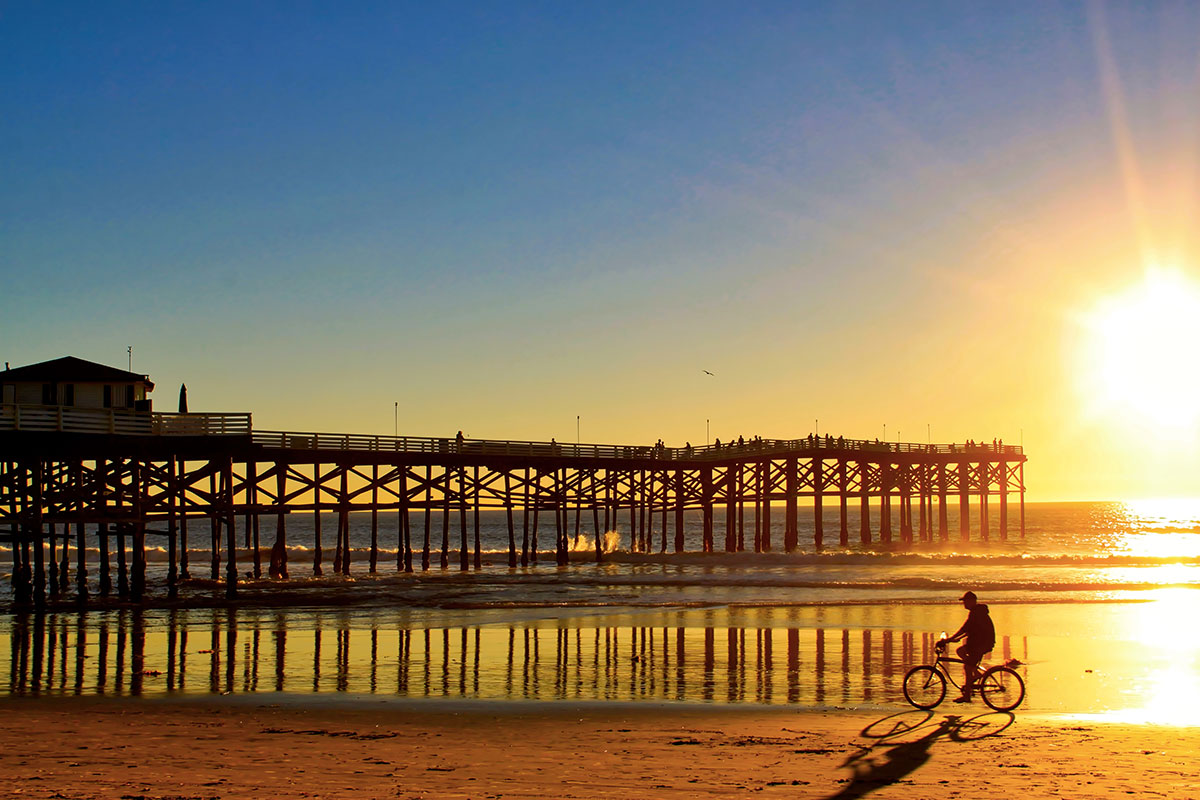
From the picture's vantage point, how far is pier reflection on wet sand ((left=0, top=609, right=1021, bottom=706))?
1625 cm

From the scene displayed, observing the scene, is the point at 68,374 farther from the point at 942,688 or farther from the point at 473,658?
the point at 942,688

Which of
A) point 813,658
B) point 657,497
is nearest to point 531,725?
point 813,658

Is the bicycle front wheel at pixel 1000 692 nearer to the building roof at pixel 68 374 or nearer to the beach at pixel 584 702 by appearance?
the beach at pixel 584 702

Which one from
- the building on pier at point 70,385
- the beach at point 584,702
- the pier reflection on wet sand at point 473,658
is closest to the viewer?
the beach at point 584,702

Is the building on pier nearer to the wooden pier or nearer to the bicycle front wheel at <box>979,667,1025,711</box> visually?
the wooden pier

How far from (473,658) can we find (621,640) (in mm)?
3601

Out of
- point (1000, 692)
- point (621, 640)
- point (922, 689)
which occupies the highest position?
point (922, 689)

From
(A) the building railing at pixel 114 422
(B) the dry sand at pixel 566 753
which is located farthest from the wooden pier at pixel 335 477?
(B) the dry sand at pixel 566 753

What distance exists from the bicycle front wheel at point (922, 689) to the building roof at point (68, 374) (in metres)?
27.2

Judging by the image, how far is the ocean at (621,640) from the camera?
1630 cm

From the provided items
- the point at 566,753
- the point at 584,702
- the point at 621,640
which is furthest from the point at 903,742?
the point at 621,640

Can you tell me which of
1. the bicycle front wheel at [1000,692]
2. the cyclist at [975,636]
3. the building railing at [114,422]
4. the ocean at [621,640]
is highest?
the building railing at [114,422]

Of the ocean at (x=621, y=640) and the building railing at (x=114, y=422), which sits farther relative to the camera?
the building railing at (x=114, y=422)

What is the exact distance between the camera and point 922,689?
14.7 metres
